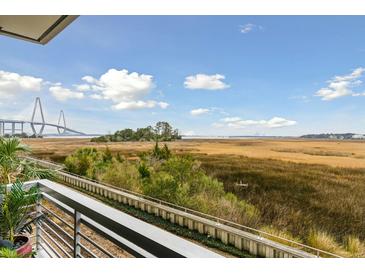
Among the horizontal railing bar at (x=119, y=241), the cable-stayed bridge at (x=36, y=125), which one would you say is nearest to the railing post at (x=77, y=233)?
the horizontal railing bar at (x=119, y=241)

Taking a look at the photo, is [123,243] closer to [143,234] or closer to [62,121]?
[143,234]

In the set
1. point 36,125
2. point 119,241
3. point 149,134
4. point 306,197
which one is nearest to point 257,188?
point 306,197

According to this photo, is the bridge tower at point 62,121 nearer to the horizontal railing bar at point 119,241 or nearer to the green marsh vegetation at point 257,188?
the green marsh vegetation at point 257,188

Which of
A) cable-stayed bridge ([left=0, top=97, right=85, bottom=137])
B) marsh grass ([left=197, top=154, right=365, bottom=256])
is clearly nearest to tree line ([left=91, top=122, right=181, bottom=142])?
cable-stayed bridge ([left=0, top=97, right=85, bottom=137])

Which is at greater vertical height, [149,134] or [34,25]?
[34,25]

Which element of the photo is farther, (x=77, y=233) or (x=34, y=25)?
(x=34, y=25)

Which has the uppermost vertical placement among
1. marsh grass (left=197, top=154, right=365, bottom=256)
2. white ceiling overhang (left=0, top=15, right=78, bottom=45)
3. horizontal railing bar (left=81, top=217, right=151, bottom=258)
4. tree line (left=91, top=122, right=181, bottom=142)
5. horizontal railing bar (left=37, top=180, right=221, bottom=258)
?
white ceiling overhang (left=0, top=15, right=78, bottom=45)

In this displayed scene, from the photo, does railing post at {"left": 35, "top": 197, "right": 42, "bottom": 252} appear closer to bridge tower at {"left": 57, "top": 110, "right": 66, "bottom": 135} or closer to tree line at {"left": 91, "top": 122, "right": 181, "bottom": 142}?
tree line at {"left": 91, "top": 122, "right": 181, "bottom": 142}
